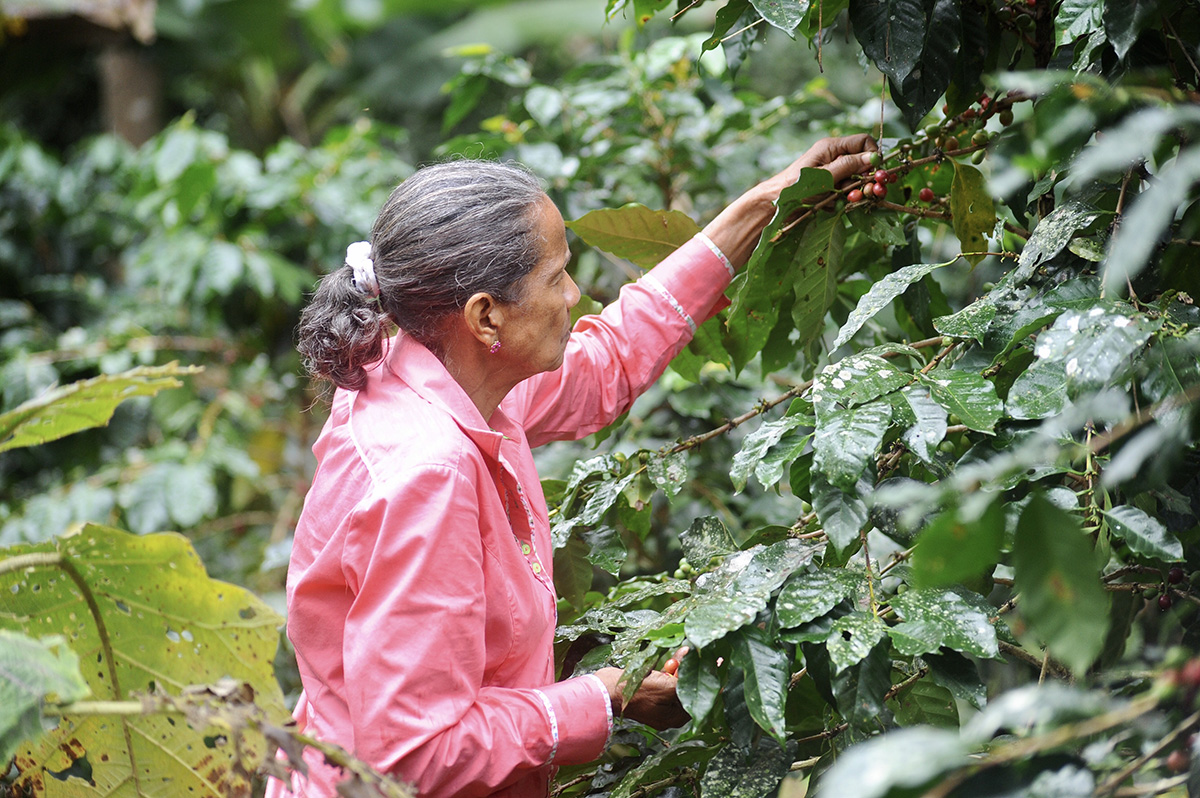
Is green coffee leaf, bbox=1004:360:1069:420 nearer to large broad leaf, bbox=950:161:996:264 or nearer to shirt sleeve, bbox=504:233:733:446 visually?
large broad leaf, bbox=950:161:996:264

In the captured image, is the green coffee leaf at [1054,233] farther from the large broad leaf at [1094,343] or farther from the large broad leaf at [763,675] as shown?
the large broad leaf at [763,675]

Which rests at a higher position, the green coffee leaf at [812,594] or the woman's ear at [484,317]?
the woman's ear at [484,317]

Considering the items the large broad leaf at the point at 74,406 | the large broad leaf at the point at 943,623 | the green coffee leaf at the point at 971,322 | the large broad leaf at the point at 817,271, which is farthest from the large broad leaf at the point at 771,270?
the large broad leaf at the point at 74,406

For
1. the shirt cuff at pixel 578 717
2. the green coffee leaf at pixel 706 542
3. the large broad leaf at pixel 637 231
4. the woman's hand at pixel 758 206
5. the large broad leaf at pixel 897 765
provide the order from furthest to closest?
the large broad leaf at pixel 637 231, the woman's hand at pixel 758 206, the green coffee leaf at pixel 706 542, the shirt cuff at pixel 578 717, the large broad leaf at pixel 897 765

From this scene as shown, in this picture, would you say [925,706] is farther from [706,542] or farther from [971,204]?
[971,204]

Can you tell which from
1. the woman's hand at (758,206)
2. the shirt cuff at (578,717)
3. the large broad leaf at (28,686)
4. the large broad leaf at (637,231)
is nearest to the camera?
the large broad leaf at (28,686)

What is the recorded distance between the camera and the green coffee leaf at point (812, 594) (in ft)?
2.97

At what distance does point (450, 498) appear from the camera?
102cm

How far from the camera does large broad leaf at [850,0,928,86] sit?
3.58 ft

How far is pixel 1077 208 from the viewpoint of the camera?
1.00 metres

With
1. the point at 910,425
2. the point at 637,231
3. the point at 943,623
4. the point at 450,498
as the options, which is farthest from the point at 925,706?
the point at 637,231

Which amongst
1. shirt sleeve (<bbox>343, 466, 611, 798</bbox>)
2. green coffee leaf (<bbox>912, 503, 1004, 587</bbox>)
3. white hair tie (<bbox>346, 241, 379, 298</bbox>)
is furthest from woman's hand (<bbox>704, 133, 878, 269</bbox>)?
green coffee leaf (<bbox>912, 503, 1004, 587</bbox>)

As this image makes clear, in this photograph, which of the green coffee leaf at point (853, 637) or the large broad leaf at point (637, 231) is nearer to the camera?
the green coffee leaf at point (853, 637)

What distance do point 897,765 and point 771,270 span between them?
86 centimetres
